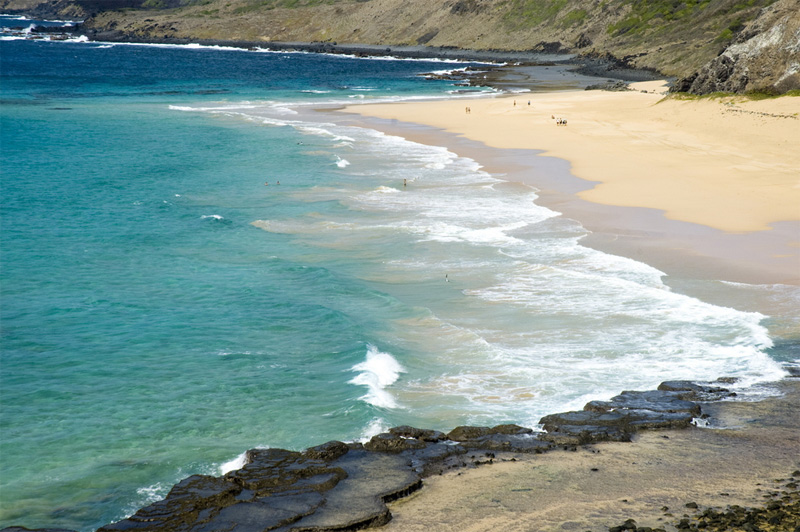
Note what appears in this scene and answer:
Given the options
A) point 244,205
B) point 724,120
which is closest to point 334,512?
point 244,205

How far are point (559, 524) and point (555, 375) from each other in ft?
17.4

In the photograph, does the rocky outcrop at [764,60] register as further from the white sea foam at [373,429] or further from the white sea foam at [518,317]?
the white sea foam at [373,429]

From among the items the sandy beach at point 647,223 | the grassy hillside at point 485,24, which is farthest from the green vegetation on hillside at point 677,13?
the sandy beach at point 647,223

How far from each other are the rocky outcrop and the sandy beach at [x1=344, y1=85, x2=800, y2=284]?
174cm

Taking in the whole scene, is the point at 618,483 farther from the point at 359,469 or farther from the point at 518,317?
the point at 518,317

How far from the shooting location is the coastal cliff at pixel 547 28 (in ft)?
145

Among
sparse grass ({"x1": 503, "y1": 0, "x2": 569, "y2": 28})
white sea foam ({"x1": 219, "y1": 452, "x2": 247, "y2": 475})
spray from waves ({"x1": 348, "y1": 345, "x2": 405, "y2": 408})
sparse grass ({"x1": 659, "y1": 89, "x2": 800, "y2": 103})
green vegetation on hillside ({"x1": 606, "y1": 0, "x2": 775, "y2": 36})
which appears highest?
sparse grass ({"x1": 503, "y1": 0, "x2": 569, "y2": 28})

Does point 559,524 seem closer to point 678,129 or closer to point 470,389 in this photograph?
point 470,389

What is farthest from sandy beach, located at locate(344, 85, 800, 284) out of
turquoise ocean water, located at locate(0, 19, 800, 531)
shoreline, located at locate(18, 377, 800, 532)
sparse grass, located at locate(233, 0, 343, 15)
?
sparse grass, located at locate(233, 0, 343, 15)

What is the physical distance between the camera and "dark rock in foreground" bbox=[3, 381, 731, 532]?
943 cm

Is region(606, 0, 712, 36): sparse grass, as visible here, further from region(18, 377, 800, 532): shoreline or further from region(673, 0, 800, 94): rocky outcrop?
region(18, 377, 800, 532): shoreline

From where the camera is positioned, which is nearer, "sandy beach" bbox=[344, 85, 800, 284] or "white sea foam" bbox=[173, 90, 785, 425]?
"white sea foam" bbox=[173, 90, 785, 425]

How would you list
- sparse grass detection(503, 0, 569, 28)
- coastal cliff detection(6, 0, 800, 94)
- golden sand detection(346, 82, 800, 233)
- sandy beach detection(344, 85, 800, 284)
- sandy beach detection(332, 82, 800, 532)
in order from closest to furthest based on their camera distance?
sandy beach detection(332, 82, 800, 532), sandy beach detection(344, 85, 800, 284), golden sand detection(346, 82, 800, 233), coastal cliff detection(6, 0, 800, 94), sparse grass detection(503, 0, 569, 28)

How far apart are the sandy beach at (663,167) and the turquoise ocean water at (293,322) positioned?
5.51 ft
